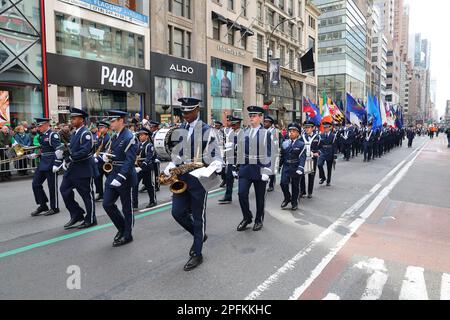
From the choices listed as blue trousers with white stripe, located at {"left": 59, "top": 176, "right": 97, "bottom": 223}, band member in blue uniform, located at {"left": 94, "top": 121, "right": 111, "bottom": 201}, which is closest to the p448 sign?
band member in blue uniform, located at {"left": 94, "top": 121, "right": 111, "bottom": 201}

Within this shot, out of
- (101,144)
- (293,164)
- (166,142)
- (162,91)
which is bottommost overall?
(293,164)

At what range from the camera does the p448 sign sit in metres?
20.4

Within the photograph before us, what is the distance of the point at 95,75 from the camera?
1977 centimetres

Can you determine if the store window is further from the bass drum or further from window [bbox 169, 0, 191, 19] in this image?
the bass drum

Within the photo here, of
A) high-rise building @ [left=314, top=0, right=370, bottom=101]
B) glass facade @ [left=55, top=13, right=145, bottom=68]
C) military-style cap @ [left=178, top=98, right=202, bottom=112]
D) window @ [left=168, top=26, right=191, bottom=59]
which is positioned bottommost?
military-style cap @ [left=178, top=98, right=202, bottom=112]

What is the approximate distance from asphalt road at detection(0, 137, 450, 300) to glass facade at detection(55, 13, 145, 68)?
1282cm

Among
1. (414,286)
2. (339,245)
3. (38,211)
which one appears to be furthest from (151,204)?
(414,286)

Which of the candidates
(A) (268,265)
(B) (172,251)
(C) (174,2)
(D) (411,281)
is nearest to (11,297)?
(B) (172,251)

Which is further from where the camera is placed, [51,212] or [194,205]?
[51,212]

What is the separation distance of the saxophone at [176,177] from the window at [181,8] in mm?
23153

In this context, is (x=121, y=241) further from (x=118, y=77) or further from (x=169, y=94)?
(x=169, y=94)

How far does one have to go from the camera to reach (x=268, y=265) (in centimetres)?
464

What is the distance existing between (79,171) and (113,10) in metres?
17.3

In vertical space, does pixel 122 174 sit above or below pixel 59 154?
below
